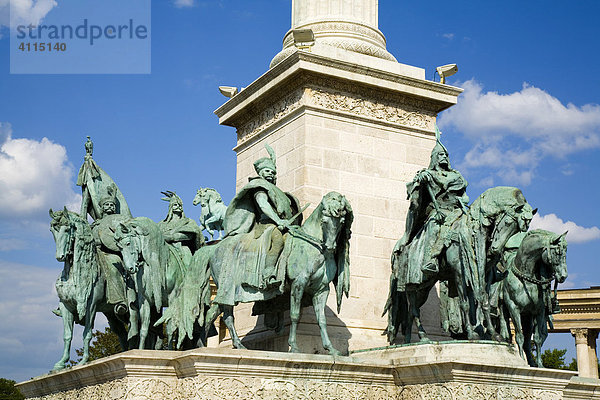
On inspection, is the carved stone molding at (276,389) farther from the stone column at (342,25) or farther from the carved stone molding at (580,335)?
the carved stone molding at (580,335)

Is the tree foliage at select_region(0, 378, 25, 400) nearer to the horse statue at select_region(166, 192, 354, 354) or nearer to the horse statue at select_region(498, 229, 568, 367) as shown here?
the horse statue at select_region(166, 192, 354, 354)

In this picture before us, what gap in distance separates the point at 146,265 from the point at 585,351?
20895 mm

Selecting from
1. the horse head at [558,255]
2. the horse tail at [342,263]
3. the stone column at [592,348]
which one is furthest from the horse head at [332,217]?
the stone column at [592,348]

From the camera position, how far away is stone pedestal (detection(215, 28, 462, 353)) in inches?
615

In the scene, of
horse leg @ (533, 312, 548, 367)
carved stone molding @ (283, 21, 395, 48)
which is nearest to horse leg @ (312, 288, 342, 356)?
horse leg @ (533, 312, 548, 367)

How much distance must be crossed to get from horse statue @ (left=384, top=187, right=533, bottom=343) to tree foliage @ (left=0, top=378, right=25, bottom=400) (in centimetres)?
3703

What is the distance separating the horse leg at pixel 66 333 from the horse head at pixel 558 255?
27.7 ft

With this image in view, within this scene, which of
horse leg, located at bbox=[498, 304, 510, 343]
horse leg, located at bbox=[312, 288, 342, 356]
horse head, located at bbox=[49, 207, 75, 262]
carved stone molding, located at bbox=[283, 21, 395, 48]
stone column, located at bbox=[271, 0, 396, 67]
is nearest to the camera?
horse leg, located at bbox=[312, 288, 342, 356]

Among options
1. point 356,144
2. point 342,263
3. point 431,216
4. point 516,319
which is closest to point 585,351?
point 516,319

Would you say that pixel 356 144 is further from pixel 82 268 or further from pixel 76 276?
pixel 76 276

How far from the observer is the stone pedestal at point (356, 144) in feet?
51.2

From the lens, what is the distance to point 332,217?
1283cm

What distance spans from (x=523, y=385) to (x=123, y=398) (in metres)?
6.06

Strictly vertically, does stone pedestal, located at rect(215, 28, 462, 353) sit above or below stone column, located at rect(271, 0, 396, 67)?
below
